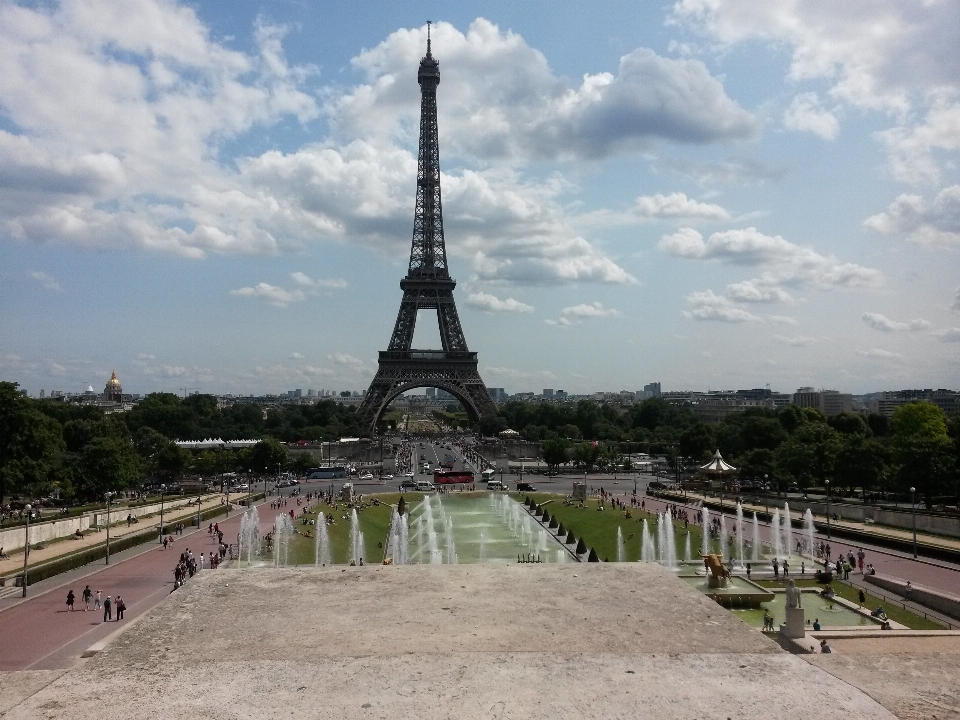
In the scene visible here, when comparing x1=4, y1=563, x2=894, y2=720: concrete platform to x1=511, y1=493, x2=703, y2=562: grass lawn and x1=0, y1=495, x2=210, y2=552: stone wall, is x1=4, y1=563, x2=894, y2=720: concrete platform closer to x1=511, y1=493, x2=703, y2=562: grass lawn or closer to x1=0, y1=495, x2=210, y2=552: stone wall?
x1=511, y1=493, x2=703, y2=562: grass lawn

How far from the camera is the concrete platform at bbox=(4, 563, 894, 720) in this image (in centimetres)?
751

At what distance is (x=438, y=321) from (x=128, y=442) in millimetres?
58263

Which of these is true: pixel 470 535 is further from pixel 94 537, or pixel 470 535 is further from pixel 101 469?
pixel 101 469

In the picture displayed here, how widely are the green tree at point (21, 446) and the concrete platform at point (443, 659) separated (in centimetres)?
3778

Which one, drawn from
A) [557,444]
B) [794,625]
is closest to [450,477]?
[557,444]

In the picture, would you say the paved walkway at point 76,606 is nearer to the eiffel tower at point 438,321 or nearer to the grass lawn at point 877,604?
→ the grass lawn at point 877,604

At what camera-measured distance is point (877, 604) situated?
2517 cm

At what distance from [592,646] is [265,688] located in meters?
3.91

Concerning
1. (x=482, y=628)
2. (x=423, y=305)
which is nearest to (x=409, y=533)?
(x=482, y=628)

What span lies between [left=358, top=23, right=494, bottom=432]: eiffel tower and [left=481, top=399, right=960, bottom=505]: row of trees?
983 centimetres

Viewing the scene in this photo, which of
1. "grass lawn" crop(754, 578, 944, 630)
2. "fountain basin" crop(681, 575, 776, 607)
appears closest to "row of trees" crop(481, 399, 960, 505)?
"grass lawn" crop(754, 578, 944, 630)

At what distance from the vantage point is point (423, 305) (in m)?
117

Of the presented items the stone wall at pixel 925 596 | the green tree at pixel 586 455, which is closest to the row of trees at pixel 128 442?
the green tree at pixel 586 455

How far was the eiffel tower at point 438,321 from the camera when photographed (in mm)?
111250
